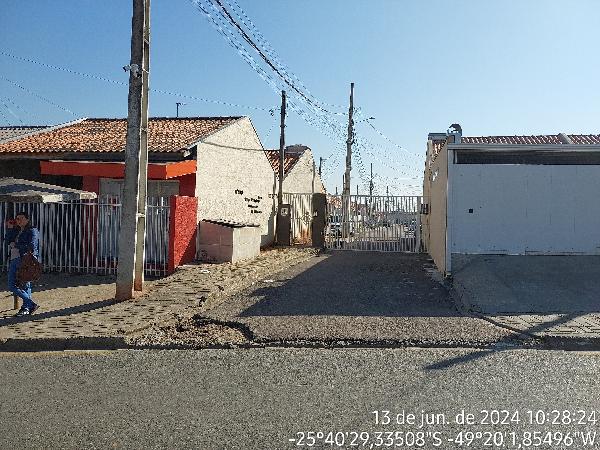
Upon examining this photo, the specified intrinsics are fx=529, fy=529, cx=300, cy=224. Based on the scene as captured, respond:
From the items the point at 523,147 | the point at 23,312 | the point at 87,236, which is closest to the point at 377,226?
the point at 523,147

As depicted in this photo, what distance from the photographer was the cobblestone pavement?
23.5 feet

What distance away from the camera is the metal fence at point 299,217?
74.7 ft

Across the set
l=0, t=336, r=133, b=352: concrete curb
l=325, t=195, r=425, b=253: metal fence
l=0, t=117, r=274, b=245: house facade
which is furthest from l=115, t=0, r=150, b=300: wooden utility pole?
l=325, t=195, r=425, b=253: metal fence

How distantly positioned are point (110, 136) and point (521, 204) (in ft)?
37.2

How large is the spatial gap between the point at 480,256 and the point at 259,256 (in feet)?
21.5

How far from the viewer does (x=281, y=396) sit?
4.69 m

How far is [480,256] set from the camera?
38.8 feet

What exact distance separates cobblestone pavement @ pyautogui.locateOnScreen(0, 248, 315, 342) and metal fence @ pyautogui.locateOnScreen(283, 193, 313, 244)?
10275mm

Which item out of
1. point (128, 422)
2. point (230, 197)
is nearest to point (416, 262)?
point (230, 197)

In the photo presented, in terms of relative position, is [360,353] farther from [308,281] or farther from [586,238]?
[586,238]

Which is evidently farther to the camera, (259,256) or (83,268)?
(259,256)

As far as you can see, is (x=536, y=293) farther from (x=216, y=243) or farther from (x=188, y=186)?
(x=188, y=186)

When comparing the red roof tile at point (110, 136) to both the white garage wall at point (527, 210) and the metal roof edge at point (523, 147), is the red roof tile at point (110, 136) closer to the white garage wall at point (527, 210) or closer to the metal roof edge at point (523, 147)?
the metal roof edge at point (523, 147)

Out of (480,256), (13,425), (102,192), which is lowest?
(13,425)
